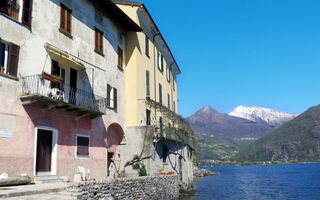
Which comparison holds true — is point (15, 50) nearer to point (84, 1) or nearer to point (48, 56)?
point (48, 56)

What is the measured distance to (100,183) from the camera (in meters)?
14.5

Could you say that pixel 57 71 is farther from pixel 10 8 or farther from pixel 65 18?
pixel 10 8

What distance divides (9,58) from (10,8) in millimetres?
2623

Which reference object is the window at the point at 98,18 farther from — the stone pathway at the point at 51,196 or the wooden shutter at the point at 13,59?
the stone pathway at the point at 51,196

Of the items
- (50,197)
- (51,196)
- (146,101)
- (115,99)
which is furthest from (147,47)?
(50,197)

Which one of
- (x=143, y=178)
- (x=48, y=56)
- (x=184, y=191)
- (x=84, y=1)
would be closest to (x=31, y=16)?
(x=48, y=56)

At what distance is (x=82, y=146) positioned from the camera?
19.3 m

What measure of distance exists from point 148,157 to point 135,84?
6378 mm

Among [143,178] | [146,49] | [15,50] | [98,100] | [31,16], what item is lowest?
[143,178]

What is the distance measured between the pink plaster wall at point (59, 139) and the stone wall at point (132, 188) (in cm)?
351

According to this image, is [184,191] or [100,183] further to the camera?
[184,191]

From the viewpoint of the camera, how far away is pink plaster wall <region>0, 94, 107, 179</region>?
14242 millimetres

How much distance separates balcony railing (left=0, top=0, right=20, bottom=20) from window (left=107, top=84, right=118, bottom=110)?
9142 millimetres

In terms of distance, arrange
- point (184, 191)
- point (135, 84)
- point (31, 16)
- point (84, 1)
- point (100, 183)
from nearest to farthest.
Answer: point (100, 183)
point (31, 16)
point (84, 1)
point (135, 84)
point (184, 191)
